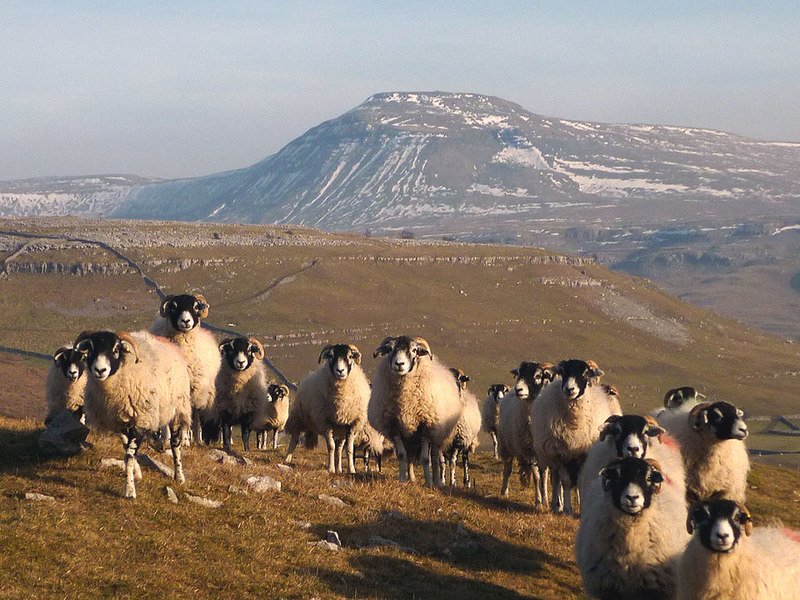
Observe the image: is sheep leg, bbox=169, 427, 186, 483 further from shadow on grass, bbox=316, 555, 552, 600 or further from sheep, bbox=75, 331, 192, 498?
shadow on grass, bbox=316, 555, 552, 600

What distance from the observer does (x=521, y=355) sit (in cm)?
19638

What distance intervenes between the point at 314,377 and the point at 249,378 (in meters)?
2.24

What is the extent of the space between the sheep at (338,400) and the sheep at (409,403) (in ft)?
2.99

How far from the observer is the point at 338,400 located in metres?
25.6

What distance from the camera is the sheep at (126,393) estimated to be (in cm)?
1745

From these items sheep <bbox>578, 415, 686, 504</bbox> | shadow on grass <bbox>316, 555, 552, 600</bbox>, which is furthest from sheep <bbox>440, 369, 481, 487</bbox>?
shadow on grass <bbox>316, 555, 552, 600</bbox>

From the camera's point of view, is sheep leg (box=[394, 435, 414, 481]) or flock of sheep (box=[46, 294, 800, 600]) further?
sheep leg (box=[394, 435, 414, 481])

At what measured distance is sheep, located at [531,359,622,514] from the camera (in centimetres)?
2191

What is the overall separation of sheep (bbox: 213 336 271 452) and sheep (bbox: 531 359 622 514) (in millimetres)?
9429

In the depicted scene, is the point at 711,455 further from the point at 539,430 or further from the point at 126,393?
the point at 126,393

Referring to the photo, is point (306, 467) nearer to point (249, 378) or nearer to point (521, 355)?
point (249, 378)

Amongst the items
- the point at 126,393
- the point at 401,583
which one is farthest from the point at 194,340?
the point at 401,583

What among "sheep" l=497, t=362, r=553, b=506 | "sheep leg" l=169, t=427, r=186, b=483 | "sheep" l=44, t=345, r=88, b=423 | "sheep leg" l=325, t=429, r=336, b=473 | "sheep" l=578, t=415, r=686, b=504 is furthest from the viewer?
"sheep" l=497, t=362, r=553, b=506

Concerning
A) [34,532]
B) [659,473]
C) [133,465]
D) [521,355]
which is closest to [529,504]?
[659,473]
